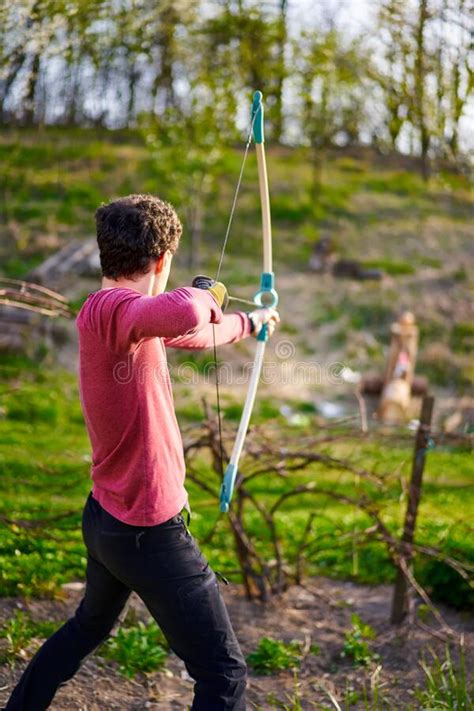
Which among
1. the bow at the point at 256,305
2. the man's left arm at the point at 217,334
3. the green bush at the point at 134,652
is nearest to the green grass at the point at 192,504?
the green bush at the point at 134,652

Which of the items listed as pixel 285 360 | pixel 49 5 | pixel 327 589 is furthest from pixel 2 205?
pixel 327 589

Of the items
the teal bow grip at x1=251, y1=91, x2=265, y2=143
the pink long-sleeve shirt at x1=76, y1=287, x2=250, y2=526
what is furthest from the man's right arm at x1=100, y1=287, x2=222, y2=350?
the teal bow grip at x1=251, y1=91, x2=265, y2=143

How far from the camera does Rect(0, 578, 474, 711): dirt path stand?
301 centimetres

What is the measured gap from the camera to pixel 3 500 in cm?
481

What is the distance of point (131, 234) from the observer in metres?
2.15

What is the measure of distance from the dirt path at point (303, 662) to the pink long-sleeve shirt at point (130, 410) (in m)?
1.05

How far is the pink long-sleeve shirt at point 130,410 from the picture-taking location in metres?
2.10

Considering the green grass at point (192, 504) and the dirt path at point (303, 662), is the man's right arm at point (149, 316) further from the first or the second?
the green grass at point (192, 504)

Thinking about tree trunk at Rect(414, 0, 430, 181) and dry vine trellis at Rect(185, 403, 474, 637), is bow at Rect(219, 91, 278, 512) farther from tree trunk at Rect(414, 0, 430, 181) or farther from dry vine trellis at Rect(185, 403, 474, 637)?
tree trunk at Rect(414, 0, 430, 181)

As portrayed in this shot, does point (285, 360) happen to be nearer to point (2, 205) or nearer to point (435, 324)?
point (435, 324)

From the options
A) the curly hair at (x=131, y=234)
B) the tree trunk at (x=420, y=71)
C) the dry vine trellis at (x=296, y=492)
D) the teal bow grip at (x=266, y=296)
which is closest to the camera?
the curly hair at (x=131, y=234)

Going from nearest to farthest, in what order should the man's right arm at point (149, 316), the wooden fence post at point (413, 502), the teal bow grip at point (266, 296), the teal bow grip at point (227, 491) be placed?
the man's right arm at point (149, 316) → the teal bow grip at point (227, 491) → the teal bow grip at point (266, 296) → the wooden fence post at point (413, 502)

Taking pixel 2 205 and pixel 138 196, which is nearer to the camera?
pixel 138 196

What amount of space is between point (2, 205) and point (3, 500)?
11.7 metres
